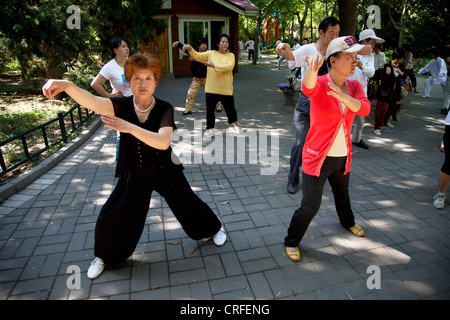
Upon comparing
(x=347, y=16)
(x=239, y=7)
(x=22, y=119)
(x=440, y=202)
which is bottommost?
(x=440, y=202)

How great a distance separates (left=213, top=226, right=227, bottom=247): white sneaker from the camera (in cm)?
323

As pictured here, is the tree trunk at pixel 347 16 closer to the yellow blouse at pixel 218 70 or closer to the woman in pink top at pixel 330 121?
the yellow blouse at pixel 218 70

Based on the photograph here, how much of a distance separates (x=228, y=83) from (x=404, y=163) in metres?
3.62

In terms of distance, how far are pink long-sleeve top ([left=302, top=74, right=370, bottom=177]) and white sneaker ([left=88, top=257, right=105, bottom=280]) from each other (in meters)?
2.09

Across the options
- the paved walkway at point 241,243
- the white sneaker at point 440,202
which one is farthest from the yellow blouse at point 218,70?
the white sneaker at point 440,202

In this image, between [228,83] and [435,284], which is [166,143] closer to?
[435,284]

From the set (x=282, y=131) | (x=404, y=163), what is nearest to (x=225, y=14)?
(x=282, y=131)

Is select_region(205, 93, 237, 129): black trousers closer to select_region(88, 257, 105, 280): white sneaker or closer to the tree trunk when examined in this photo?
the tree trunk

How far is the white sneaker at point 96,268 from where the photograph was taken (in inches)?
109

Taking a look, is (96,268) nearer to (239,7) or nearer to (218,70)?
(218,70)

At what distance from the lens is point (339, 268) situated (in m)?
2.91

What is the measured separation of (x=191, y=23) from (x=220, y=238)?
1558 cm

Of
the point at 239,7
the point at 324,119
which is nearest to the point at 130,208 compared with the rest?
the point at 324,119

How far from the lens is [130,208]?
8.86 ft
